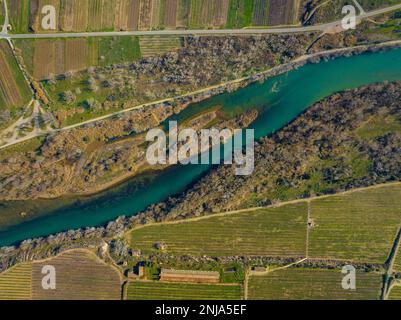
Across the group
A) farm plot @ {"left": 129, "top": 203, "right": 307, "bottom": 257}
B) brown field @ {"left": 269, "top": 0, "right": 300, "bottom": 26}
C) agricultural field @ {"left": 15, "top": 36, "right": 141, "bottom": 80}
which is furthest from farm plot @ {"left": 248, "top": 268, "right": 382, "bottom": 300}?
agricultural field @ {"left": 15, "top": 36, "right": 141, "bottom": 80}

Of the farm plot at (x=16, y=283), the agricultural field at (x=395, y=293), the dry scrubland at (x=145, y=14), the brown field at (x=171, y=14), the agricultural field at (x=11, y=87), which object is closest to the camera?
the agricultural field at (x=395, y=293)

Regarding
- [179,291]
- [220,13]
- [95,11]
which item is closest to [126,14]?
[95,11]

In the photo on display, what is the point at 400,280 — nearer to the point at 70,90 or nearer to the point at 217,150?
the point at 217,150

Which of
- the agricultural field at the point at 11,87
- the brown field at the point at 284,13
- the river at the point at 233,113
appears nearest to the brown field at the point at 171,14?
the river at the point at 233,113

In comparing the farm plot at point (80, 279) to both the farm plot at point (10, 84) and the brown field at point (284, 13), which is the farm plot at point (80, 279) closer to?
the farm plot at point (10, 84)

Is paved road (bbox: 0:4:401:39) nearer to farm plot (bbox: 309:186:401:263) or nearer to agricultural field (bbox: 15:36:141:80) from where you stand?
A: agricultural field (bbox: 15:36:141:80)

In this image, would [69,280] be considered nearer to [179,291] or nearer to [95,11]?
[179,291]

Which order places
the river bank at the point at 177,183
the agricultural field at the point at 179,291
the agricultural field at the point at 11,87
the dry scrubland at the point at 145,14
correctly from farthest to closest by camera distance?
the dry scrubland at the point at 145,14 < the agricultural field at the point at 11,87 < the river bank at the point at 177,183 < the agricultural field at the point at 179,291
